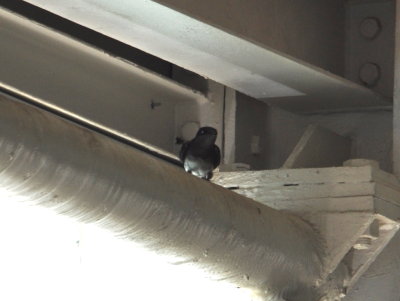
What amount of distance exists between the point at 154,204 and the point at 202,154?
637 millimetres

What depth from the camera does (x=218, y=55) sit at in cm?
304

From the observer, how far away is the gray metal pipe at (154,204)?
227 cm

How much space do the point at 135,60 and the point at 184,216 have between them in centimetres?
71

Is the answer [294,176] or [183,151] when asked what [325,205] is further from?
[183,151]

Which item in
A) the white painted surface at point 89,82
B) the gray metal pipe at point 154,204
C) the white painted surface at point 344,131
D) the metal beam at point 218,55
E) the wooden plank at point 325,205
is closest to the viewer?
the gray metal pipe at point 154,204

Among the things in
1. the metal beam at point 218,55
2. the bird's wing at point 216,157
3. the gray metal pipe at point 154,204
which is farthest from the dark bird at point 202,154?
the gray metal pipe at point 154,204

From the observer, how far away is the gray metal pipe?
2.27m

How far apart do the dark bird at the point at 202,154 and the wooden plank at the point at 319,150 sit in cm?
19

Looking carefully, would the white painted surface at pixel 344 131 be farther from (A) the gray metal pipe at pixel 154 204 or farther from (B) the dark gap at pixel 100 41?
(A) the gray metal pipe at pixel 154 204

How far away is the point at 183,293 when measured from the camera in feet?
10.8

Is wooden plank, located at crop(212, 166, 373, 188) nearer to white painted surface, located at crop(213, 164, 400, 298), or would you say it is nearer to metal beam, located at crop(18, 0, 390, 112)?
white painted surface, located at crop(213, 164, 400, 298)

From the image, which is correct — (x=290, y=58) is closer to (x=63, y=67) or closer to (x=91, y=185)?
(x=63, y=67)

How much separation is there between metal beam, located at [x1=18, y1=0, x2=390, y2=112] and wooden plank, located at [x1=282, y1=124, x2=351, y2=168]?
3.6 inches

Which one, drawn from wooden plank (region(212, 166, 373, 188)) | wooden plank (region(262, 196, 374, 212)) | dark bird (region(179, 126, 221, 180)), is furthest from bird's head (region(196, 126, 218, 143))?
wooden plank (region(262, 196, 374, 212))
